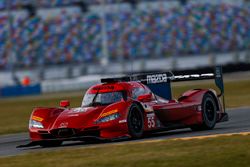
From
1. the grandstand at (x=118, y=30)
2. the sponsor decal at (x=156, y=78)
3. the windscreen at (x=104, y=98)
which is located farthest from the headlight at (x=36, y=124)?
the grandstand at (x=118, y=30)

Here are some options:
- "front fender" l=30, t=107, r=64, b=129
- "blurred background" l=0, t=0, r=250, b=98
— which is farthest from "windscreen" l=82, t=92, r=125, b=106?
"blurred background" l=0, t=0, r=250, b=98

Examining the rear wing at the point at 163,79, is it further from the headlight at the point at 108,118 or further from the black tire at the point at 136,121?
the headlight at the point at 108,118

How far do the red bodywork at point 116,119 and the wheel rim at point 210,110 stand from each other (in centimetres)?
28

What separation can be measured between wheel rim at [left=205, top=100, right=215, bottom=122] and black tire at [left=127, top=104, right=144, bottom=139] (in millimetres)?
2259

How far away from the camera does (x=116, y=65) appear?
47.3m

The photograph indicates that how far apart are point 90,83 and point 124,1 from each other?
31.3ft

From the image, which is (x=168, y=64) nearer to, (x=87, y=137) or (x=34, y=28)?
(x=34, y=28)

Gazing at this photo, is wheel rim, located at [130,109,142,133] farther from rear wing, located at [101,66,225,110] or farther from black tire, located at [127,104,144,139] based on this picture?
rear wing, located at [101,66,225,110]

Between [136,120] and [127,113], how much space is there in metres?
0.38

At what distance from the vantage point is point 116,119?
40.6ft

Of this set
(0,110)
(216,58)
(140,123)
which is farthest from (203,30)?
(140,123)

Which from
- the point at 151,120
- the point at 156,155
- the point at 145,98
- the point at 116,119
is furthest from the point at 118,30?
the point at 156,155

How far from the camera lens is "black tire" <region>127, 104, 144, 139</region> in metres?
12.7

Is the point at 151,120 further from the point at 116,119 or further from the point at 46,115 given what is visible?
the point at 46,115
